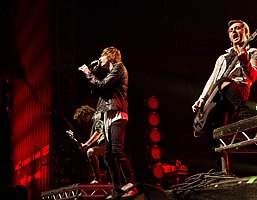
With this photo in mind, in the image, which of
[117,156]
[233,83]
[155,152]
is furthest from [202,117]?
[155,152]

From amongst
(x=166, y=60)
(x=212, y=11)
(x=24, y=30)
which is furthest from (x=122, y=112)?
(x=24, y=30)

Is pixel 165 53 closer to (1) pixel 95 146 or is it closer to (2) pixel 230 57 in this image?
(1) pixel 95 146

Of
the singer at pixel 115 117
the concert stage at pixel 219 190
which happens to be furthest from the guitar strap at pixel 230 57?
the concert stage at pixel 219 190

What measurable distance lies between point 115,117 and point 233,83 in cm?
130

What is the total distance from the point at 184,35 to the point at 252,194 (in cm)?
763

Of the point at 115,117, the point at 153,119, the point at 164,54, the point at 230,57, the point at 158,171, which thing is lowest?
the point at 158,171

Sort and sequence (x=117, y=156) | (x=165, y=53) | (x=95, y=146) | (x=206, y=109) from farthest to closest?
(x=165, y=53) < (x=95, y=146) < (x=117, y=156) < (x=206, y=109)

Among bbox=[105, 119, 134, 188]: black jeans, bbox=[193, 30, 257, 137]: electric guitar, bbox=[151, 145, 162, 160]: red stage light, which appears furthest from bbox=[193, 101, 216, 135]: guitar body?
bbox=[151, 145, 162, 160]: red stage light

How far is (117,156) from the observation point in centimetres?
438

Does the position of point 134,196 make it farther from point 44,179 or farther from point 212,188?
point 44,179

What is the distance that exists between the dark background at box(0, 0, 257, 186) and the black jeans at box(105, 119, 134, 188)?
4.43m

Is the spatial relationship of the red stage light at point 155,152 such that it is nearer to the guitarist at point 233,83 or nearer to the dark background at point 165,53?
the dark background at point 165,53

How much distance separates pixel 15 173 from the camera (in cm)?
1356

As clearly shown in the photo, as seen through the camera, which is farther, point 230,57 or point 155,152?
point 155,152
